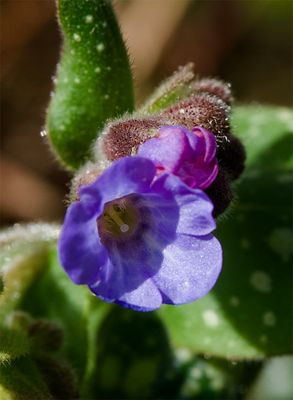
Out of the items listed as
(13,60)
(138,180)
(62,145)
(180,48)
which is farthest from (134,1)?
(138,180)

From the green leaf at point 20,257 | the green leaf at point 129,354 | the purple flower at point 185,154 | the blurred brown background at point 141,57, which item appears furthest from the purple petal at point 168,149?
the blurred brown background at point 141,57

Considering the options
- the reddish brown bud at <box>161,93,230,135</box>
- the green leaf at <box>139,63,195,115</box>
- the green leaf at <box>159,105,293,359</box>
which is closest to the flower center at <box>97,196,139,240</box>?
the reddish brown bud at <box>161,93,230,135</box>

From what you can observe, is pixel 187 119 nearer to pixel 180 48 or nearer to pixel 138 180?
pixel 138 180

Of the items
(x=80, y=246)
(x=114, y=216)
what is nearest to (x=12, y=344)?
(x=114, y=216)

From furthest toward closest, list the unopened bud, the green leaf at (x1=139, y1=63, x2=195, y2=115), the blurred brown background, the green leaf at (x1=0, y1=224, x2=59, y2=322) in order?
the blurred brown background, the green leaf at (x1=0, y1=224, x2=59, y2=322), the green leaf at (x1=139, y1=63, x2=195, y2=115), the unopened bud

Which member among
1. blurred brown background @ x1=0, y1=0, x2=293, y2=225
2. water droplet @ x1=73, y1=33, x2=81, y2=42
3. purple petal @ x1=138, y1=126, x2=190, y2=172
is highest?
purple petal @ x1=138, y1=126, x2=190, y2=172

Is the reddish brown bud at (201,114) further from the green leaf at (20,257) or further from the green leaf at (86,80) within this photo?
the green leaf at (20,257)

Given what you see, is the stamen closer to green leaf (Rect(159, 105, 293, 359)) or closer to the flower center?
the flower center

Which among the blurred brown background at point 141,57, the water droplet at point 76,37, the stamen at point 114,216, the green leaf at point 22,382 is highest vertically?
the water droplet at point 76,37
